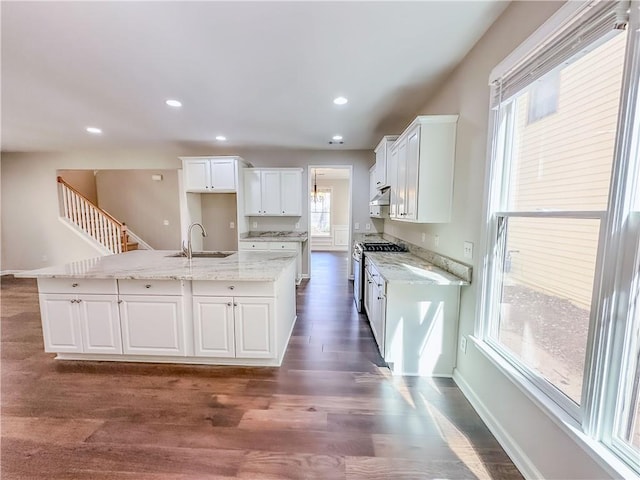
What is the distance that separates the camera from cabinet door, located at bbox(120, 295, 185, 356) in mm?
2449

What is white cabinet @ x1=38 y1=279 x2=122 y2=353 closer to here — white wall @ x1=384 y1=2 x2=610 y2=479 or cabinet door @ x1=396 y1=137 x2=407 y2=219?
cabinet door @ x1=396 y1=137 x2=407 y2=219

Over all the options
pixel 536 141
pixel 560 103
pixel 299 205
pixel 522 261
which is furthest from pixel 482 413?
pixel 299 205

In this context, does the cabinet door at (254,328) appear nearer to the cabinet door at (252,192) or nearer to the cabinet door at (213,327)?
the cabinet door at (213,327)

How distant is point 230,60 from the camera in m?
2.25

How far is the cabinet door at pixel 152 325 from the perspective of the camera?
2.45m

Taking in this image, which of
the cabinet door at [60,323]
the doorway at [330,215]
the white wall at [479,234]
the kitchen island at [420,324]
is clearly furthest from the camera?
the doorway at [330,215]

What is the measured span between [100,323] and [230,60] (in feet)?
8.64

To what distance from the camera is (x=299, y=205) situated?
5352 mm

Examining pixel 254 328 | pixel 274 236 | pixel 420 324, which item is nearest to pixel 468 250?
pixel 420 324

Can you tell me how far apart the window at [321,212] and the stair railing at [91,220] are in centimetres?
584

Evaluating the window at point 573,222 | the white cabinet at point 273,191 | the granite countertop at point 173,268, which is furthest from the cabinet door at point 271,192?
the window at point 573,222

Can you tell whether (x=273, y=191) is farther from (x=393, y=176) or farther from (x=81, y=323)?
(x=81, y=323)

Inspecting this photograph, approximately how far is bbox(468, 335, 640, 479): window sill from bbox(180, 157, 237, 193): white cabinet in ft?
14.9

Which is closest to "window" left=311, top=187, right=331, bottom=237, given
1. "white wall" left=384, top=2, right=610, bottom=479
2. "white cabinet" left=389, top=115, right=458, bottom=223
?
"white wall" left=384, top=2, right=610, bottom=479
